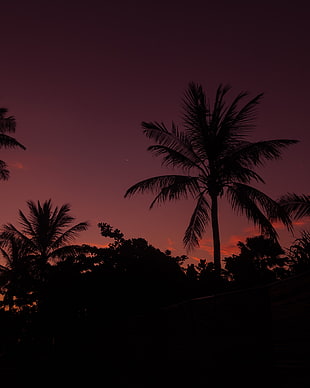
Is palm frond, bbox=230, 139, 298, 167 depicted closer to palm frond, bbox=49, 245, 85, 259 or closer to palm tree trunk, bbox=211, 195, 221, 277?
palm tree trunk, bbox=211, 195, 221, 277

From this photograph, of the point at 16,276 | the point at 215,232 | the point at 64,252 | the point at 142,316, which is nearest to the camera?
the point at 142,316

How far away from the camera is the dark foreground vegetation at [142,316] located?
129 inches

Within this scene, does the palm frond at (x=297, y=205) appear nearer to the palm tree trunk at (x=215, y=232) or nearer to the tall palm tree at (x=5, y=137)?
the palm tree trunk at (x=215, y=232)

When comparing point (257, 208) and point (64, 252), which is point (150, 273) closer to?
point (257, 208)

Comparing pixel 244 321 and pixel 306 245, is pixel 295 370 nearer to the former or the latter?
pixel 244 321

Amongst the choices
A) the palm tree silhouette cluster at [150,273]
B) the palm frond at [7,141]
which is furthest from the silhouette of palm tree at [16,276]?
the palm frond at [7,141]

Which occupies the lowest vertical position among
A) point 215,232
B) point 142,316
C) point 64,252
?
point 142,316

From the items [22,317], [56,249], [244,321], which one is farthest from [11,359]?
[244,321]

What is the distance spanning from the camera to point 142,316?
21.8 feet

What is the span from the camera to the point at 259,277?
852cm

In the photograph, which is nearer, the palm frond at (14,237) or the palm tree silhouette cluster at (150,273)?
the palm tree silhouette cluster at (150,273)

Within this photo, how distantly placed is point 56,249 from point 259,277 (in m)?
15.1

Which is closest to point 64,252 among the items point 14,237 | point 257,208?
point 14,237

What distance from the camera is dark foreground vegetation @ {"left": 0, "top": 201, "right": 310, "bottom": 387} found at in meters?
3.28
